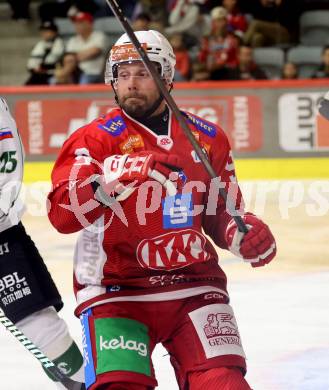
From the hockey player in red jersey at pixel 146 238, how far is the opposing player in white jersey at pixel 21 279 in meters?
0.34

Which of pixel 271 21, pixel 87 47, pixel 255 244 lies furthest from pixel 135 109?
pixel 271 21

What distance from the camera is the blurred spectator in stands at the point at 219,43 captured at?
10.3m

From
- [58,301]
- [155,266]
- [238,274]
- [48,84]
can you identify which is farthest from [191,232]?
[48,84]

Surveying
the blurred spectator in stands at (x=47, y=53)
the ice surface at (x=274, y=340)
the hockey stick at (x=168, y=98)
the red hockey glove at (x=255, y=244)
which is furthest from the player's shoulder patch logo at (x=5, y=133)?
the blurred spectator in stands at (x=47, y=53)

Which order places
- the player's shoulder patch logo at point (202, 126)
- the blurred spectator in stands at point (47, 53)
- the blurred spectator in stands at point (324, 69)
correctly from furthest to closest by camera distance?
the blurred spectator in stands at point (47, 53)
the blurred spectator in stands at point (324, 69)
the player's shoulder patch logo at point (202, 126)

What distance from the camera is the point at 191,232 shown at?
3.25 m

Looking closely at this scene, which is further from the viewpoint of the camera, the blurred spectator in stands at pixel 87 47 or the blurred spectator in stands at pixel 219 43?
the blurred spectator in stands at pixel 87 47

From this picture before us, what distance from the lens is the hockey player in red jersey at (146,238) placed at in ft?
10.1

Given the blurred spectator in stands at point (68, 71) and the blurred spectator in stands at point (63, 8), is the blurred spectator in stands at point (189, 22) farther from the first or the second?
the blurred spectator in stands at point (68, 71)

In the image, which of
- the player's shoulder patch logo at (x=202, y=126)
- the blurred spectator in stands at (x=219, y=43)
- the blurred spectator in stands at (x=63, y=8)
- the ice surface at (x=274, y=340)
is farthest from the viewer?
the blurred spectator in stands at (x=63, y=8)

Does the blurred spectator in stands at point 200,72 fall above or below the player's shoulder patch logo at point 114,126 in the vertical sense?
below

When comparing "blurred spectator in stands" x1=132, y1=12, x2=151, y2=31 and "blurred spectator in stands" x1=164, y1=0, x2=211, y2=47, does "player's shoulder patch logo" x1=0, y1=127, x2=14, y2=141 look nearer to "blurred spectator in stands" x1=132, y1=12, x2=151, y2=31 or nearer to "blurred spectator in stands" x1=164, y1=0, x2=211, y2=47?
"blurred spectator in stands" x1=132, y1=12, x2=151, y2=31

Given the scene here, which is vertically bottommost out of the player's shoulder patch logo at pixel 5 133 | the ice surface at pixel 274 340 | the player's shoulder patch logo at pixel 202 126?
the ice surface at pixel 274 340

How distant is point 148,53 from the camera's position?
3.36 meters
